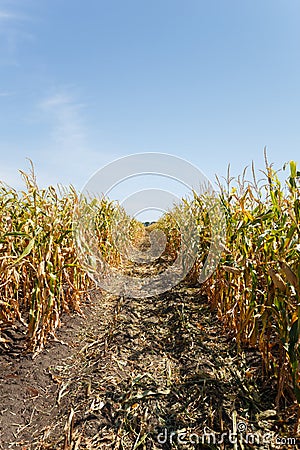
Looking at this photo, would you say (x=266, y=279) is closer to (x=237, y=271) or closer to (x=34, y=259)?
(x=237, y=271)

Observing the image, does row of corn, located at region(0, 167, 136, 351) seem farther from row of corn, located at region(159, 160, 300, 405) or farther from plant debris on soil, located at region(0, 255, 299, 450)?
row of corn, located at region(159, 160, 300, 405)

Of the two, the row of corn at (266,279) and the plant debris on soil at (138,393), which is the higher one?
the row of corn at (266,279)

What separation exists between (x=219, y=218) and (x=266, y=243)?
1.61 meters

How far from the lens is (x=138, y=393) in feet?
7.63

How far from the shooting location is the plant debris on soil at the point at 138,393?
1924 mm

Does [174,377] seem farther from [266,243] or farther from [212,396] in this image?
[266,243]

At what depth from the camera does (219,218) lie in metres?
3.97

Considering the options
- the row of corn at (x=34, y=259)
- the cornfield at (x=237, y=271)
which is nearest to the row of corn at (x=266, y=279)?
the cornfield at (x=237, y=271)

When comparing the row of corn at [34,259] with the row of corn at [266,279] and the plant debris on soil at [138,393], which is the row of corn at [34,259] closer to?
Answer: the plant debris on soil at [138,393]

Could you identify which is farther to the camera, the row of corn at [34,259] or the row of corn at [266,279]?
the row of corn at [34,259]

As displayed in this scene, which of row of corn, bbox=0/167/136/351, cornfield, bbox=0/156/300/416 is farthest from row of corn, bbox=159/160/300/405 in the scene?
row of corn, bbox=0/167/136/351

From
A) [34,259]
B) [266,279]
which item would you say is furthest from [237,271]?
[34,259]

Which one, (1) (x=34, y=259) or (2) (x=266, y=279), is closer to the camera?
(2) (x=266, y=279)

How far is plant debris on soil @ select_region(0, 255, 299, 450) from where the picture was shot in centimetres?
192
